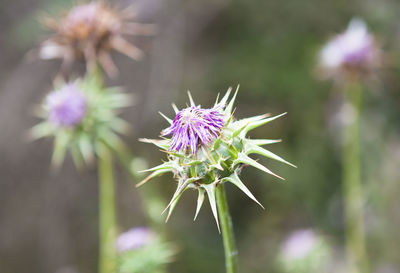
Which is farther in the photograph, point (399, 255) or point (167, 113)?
point (167, 113)

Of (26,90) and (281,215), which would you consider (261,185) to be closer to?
(281,215)

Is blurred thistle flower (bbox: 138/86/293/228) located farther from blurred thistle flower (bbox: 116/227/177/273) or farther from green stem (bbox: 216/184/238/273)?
blurred thistle flower (bbox: 116/227/177/273)

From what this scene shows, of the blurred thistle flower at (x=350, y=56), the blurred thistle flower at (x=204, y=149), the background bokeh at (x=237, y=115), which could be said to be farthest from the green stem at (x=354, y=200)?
the blurred thistle flower at (x=204, y=149)

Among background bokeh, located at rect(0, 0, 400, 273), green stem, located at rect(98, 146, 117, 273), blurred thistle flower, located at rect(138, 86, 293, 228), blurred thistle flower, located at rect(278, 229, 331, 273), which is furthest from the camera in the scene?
background bokeh, located at rect(0, 0, 400, 273)

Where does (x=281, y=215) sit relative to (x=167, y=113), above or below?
below

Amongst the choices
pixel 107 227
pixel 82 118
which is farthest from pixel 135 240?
pixel 82 118

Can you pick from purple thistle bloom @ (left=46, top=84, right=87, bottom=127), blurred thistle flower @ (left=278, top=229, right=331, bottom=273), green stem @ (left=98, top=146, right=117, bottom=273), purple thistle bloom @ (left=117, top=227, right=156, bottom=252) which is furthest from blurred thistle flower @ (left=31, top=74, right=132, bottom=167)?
blurred thistle flower @ (left=278, top=229, right=331, bottom=273)

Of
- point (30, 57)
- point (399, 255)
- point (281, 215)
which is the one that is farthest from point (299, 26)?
point (30, 57)
